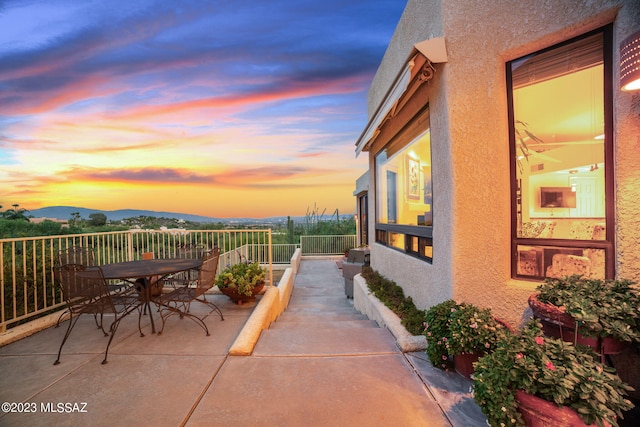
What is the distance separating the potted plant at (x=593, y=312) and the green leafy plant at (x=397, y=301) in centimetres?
138

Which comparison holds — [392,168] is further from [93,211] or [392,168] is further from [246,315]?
[93,211]

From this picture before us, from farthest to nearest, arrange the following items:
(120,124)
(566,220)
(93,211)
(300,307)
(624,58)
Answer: (93,211), (120,124), (300,307), (566,220), (624,58)

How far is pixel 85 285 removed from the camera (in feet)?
9.84

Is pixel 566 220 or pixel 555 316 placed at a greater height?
pixel 566 220

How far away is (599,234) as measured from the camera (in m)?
2.20

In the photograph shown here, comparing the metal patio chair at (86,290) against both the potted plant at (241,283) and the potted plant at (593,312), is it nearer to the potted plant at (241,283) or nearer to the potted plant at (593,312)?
the potted plant at (241,283)

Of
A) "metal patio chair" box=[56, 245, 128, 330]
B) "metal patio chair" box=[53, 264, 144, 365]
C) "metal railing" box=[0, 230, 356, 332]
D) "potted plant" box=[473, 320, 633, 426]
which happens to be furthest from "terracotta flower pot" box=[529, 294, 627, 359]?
"metal patio chair" box=[56, 245, 128, 330]

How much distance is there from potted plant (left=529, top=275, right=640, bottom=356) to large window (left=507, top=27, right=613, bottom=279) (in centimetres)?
42

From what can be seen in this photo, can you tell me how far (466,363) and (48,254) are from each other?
5.54 metres

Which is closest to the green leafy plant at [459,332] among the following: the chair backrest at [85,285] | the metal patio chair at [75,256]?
the chair backrest at [85,285]

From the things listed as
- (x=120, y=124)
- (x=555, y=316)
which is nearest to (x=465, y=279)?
(x=555, y=316)

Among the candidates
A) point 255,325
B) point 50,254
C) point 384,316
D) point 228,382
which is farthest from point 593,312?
point 50,254

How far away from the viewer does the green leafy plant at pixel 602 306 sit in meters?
1.60

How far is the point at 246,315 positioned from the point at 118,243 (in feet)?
9.69
